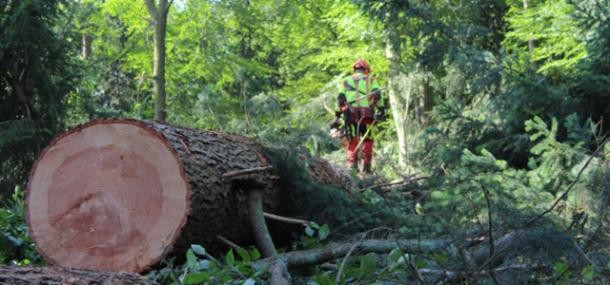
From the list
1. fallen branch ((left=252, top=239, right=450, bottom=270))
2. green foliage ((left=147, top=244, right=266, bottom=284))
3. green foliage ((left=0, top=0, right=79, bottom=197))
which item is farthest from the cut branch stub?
green foliage ((left=0, top=0, right=79, bottom=197))

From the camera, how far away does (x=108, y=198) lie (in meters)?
4.60

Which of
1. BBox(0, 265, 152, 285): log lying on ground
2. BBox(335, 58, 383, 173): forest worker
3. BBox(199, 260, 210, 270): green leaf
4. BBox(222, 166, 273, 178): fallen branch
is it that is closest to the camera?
BBox(0, 265, 152, 285): log lying on ground

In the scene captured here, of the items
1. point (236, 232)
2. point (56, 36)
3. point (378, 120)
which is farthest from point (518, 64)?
point (56, 36)

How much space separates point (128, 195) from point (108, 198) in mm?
142

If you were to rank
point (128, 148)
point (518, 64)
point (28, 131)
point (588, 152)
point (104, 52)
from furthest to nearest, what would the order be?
1. point (104, 52)
2. point (28, 131)
3. point (518, 64)
4. point (588, 152)
5. point (128, 148)

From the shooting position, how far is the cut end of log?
4434 millimetres

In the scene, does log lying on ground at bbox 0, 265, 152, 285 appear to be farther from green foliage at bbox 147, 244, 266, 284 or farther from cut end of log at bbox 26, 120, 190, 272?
cut end of log at bbox 26, 120, 190, 272

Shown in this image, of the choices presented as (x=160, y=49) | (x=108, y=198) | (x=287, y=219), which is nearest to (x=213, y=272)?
(x=108, y=198)

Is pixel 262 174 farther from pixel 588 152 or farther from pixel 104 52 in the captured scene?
pixel 104 52

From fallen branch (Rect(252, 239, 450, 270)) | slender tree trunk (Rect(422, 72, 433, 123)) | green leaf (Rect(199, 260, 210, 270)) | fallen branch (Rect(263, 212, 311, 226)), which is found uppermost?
green leaf (Rect(199, 260, 210, 270))

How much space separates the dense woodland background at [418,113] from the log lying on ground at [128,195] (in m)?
0.28

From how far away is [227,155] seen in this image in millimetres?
5016

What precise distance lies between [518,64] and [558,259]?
194 inches

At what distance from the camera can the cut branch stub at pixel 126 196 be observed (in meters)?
4.43
